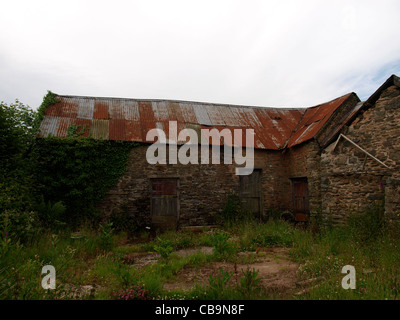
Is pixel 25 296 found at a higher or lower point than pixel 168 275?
higher

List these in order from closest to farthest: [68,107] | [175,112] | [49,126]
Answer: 1. [49,126]
2. [68,107]
3. [175,112]

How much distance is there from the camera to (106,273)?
16.7 feet

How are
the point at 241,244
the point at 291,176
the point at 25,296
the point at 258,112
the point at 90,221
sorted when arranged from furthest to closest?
the point at 258,112 < the point at 291,176 < the point at 90,221 < the point at 241,244 < the point at 25,296

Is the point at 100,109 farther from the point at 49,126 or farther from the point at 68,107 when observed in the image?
the point at 49,126

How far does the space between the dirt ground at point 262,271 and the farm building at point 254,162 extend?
2.83 meters

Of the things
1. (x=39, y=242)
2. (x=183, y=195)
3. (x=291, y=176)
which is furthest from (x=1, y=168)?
(x=291, y=176)

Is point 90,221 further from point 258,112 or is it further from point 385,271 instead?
point 258,112

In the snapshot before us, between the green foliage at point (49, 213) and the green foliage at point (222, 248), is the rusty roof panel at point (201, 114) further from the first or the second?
the green foliage at point (49, 213)

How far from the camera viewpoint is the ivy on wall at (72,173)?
859cm

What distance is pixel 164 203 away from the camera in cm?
1012

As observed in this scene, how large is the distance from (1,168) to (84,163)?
9.10 ft

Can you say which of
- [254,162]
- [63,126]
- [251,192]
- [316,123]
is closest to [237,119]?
[254,162]

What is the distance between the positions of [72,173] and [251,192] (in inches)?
281

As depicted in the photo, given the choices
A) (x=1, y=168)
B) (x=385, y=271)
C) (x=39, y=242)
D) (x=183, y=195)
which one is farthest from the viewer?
(x=183, y=195)
